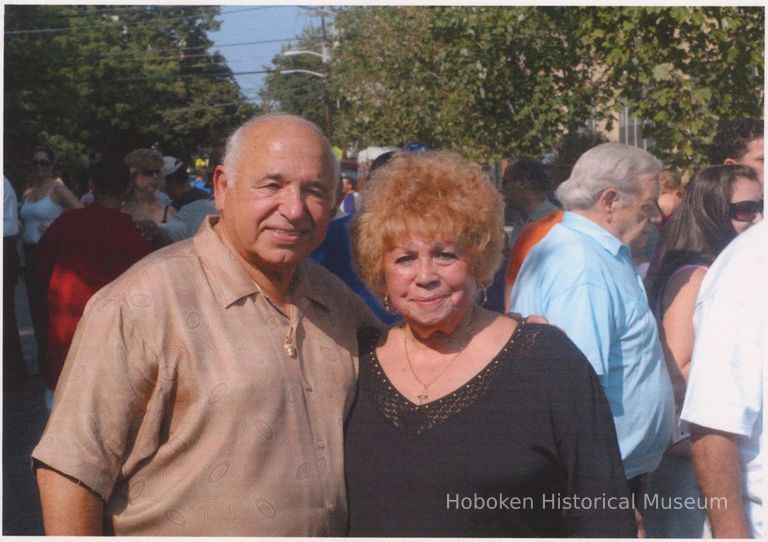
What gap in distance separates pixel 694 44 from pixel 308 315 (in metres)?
2.59

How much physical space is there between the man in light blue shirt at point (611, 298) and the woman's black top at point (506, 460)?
0.74 m

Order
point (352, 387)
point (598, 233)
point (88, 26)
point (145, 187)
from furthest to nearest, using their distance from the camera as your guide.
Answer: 1. point (88, 26)
2. point (145, 187)
3. point (598, 233)
4. point (352, 387)

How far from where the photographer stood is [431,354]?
87.7 inches

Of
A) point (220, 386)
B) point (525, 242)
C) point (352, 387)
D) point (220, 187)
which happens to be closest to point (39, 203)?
point (525, 242)

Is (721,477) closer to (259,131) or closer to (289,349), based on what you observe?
(289,349)

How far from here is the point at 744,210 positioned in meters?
3.53

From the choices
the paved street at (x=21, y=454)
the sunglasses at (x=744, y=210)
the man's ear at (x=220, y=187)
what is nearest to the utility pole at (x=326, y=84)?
the sunglasses at (x=744, y=210)

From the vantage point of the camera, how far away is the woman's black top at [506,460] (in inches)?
80.2

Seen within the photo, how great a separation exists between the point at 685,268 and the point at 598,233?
43 cm

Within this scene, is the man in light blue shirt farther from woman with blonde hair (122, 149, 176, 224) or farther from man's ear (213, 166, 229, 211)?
woman with blonde hair (122, 149, 176, 224)

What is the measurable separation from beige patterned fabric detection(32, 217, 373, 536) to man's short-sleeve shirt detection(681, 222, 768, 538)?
0.80m

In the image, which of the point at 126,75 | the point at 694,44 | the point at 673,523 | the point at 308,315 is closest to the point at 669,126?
the point at 694,44

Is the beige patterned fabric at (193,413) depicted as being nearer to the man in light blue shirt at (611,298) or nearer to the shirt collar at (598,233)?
the man in light blue shirt at (611,298)

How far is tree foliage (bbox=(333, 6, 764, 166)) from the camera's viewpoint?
4.09m
